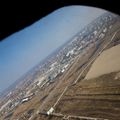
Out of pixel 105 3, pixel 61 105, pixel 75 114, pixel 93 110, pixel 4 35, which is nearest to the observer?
pixel 4 35

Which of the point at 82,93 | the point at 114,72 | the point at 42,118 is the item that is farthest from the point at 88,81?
the point at 42,118

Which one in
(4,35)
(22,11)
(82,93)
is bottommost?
(82,93)

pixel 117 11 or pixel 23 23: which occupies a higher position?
pixel 23 23

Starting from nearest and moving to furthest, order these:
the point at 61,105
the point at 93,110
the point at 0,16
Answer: the point at 0,16 → the point at 93,110 → the point at 61,105

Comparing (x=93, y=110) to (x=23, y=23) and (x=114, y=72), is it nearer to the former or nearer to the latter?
(x=114, y=72)

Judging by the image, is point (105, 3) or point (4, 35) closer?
point (4, 35)

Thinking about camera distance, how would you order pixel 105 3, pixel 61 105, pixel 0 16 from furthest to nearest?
pixel 61 105
pixel 105 3
pixel 0 16

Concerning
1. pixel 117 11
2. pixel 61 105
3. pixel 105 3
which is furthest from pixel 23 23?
pixel 61 105

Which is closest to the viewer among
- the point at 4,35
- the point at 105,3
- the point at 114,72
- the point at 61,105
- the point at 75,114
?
the point at 4,35

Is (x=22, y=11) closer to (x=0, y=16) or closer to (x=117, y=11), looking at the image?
(x=0, y=16)
